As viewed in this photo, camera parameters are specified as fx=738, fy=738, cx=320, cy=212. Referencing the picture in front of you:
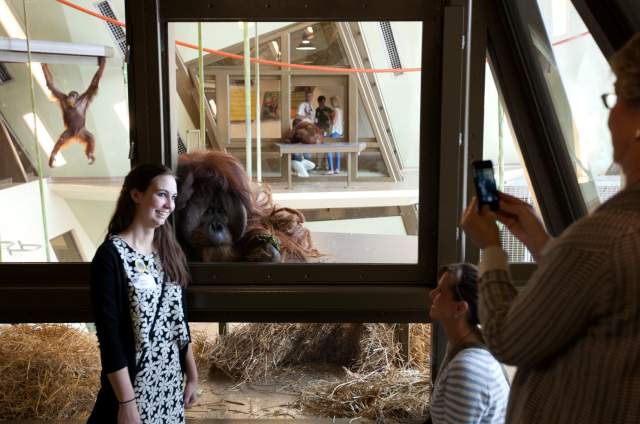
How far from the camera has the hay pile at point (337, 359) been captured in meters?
3.12

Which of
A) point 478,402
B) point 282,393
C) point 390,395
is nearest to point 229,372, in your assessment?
point 282,393

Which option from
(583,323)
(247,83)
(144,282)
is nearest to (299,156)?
(247,83)

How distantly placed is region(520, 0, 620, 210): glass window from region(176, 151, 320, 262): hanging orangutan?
966 millimetres

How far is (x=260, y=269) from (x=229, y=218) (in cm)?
21

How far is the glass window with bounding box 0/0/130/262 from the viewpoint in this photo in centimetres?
254

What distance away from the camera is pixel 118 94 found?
2.54m

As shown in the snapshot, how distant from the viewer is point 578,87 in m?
2.34

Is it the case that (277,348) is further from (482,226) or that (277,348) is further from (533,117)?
(482,226)

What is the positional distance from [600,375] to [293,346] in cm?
246

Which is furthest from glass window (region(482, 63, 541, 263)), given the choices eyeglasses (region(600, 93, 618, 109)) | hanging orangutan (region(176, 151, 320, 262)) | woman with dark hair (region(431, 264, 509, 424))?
eyeglasses (region(600, 93, 618, 109))

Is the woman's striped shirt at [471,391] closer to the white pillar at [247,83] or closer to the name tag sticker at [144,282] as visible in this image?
the name tag sticker at [144,282]

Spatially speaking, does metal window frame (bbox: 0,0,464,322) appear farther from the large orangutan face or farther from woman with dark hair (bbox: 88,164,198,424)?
Result: woman with dark hair (bbox: 88,164,198,424)

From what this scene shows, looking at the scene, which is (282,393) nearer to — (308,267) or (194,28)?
(308,267)

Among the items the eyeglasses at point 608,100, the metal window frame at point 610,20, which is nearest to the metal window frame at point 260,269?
the metal window frame at point 610,20
